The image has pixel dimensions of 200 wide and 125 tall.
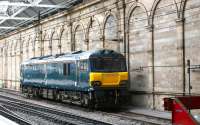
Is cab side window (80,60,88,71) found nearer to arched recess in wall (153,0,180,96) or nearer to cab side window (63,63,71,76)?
cab side window (63,63,71,76)

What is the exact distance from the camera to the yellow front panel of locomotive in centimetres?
2498

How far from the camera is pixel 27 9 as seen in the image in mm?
47156

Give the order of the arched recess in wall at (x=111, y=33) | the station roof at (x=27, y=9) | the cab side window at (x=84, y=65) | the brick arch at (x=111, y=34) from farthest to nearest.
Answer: the station roof at (x=27, y=9) → the arched recess in wall at (x=111, y=33) → the brick arch at (x=111, y=34) → the cab side window at (x=84, y=65)

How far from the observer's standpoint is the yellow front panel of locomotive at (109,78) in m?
25.0

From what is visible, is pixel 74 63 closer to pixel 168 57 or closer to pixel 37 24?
pixel 168 57

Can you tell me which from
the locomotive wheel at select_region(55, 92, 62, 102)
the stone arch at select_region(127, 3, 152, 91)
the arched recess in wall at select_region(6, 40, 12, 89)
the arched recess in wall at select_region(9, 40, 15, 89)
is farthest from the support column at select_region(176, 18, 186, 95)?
the arched recess in wall at select_region(6, 40, 12, 89)

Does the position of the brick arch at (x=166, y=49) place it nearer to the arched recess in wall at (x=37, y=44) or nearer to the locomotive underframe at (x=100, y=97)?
the locomotive underframe at (x=100, y=97)

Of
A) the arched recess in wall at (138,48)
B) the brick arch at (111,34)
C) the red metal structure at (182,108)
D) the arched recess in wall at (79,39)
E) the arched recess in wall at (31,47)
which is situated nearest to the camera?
the red metal structure at (182,108)

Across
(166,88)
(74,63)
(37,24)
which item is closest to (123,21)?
(74,63)

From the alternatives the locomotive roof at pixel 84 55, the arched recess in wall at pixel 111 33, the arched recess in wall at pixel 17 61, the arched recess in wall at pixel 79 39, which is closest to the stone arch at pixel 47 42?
the arched recess in wall at pixel 79 39

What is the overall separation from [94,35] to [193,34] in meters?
12.8

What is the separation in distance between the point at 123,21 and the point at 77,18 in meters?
9.16

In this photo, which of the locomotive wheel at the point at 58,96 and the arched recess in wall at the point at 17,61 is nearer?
the locomotive wheel at the point at 58,96

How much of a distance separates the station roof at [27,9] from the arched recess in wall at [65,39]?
6.40 feet
